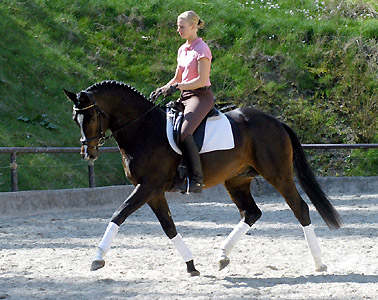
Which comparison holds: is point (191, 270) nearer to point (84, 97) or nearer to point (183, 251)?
point (183, 251)

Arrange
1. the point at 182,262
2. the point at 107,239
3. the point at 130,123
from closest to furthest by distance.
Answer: the point at 107,239, the point at 130,123, the point at 182,262

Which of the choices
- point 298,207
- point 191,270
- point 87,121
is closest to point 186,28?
point 87,121

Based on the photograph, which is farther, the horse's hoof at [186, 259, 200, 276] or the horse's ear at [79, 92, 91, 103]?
the horse's hoof at [186, 259, 200, 276]

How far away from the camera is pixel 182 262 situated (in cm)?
686

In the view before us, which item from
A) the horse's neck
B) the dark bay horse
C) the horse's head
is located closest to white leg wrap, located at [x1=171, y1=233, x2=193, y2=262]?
the dark bay horse

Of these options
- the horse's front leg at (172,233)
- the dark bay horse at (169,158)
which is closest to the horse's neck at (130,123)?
the dark bay horse at (169,158)

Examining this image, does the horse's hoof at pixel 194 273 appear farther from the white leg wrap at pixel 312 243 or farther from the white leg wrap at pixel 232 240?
the white leg wrap at pixel 312 243

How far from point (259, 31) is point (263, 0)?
127 inches

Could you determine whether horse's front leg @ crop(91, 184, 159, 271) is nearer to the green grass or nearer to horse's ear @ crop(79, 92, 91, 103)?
horse's ear @ crop(79, 92, 91, 103)

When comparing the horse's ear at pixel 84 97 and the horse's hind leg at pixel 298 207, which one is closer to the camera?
the horse's ear at pixel 84 97

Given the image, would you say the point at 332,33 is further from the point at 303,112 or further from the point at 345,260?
the point at 345,260

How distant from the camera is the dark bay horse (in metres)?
6.02

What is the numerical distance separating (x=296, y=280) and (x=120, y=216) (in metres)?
1.74

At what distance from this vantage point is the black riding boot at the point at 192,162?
6203mm
